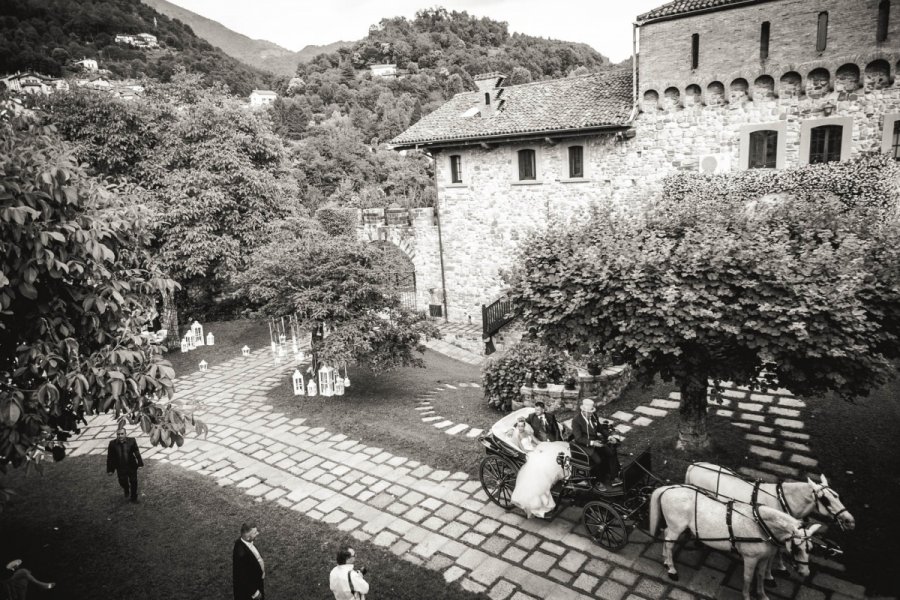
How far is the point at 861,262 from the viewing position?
288 inches

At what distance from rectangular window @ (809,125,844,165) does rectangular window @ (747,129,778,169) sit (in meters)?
1.01

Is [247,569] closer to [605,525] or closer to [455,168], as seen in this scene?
[605,525]

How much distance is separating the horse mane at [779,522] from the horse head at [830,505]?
33 centimetres

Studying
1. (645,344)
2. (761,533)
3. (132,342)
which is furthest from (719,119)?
(132,342)

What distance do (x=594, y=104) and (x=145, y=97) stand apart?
17788 millimetres

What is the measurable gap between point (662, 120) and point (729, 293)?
43.5ft

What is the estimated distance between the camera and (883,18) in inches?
592

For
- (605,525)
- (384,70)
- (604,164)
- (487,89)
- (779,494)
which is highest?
(384,70)

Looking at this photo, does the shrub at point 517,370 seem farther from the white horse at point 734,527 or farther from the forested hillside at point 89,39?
the forested hillside at point 89,39

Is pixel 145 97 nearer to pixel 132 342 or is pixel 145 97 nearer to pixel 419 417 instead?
pixel 419 417

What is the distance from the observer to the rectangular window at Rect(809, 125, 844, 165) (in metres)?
16.5

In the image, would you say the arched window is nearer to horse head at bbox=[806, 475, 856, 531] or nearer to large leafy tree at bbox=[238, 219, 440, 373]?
large leafy tree at bbox=[238, 219, 440, 373]

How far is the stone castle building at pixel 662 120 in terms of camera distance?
15758 millimetres

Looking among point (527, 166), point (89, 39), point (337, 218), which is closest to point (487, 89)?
point (527, 166)
